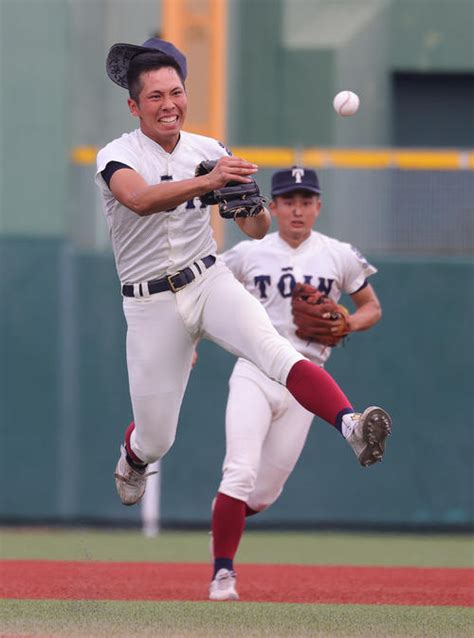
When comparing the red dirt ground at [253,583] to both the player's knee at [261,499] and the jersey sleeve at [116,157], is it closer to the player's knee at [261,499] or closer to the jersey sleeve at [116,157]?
the player's knee at [261,499]

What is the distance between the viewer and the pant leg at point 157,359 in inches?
208

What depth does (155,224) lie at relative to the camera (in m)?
5.27

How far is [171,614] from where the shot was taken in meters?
5.20

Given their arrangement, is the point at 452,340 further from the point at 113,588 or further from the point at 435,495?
the point at 113,588

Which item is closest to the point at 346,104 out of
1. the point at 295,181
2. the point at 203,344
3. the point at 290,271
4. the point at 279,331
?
the point at 295,181

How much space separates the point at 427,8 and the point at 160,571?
8.61 meters

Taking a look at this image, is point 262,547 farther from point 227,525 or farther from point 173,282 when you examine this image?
point 173,282

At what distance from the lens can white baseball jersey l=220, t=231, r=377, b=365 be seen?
6.33 m

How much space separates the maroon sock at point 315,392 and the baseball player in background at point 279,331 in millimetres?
1078

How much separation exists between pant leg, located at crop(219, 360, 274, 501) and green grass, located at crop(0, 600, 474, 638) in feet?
1.90

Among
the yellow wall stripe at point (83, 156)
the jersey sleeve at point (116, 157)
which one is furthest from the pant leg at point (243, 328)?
the yellow wall stripe at point (83, 156)

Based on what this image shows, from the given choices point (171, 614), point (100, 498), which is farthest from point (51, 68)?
point (171, 614)

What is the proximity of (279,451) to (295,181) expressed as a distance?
1.29 meters

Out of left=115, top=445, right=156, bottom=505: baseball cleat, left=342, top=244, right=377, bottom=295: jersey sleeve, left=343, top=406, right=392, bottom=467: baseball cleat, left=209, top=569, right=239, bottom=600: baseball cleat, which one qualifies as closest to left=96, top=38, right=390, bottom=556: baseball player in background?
left=343, top=406, right=392, bottom=467: baseball cleat
